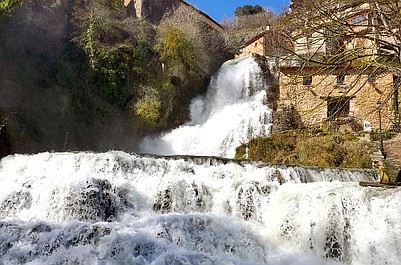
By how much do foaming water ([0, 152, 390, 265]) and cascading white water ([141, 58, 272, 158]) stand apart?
6544 millimetres

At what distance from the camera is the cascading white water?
53.7 feet

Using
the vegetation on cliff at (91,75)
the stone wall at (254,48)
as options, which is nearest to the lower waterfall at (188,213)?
the vegetation on cliff at (91,75)

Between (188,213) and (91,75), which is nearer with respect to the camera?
(188,213)

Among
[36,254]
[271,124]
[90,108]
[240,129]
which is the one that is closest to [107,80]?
[90,108]

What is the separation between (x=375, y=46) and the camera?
12.5 feet

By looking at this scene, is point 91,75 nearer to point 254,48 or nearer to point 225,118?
point 225,118

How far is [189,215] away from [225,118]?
11255 mm

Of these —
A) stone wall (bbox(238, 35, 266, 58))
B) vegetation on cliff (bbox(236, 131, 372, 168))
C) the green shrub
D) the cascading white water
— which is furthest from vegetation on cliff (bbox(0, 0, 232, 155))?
stone wall (bbox(238, 35, 266, 58))

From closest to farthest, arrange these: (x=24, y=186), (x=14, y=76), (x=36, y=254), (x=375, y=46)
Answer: (x=375, y=46), (x=36, y=254), (x=24, y=186), (x=14, y=76)

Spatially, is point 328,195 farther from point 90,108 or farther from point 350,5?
point 90,108

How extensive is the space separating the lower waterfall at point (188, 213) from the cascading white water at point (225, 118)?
656cm

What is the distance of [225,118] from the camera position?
17844mm

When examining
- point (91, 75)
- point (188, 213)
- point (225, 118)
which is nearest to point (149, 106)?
point (91, 75)

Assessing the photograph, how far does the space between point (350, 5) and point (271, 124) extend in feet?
39.0
